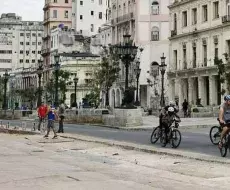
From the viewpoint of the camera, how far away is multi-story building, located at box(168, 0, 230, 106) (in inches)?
2496

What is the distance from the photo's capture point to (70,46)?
12012cm

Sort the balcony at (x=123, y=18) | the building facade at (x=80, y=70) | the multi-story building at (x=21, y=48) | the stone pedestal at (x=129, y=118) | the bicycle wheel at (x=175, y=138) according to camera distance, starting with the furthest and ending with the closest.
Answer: the multi-story building at (x=21, y=48) < the building facade at (x=80, y=70) < the balcony at (x=123, y=18) < the stone pedestal at (x=129, y=118) < the bicycle wheel at (x=175, y=138)

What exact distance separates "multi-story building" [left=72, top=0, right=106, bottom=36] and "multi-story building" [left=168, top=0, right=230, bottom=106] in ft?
176

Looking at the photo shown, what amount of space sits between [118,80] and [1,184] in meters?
77.6

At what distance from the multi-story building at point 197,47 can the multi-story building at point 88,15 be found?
5372 cm

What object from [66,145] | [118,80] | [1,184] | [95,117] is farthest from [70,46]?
[1,184]

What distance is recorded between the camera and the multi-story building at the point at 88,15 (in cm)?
12531

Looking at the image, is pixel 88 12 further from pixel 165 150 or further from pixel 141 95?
pixel 165 150

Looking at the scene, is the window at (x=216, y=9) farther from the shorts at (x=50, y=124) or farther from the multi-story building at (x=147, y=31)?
the shorts at (x=50, y=124)

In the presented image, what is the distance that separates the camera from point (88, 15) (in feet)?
415

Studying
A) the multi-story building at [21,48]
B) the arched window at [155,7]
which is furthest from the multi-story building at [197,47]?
the multi-story building at [21,48]

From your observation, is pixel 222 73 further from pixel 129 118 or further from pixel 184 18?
pixel 184 18

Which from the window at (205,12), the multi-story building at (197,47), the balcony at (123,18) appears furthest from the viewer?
the balcony at (123,18)

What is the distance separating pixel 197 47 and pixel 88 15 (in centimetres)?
6209
